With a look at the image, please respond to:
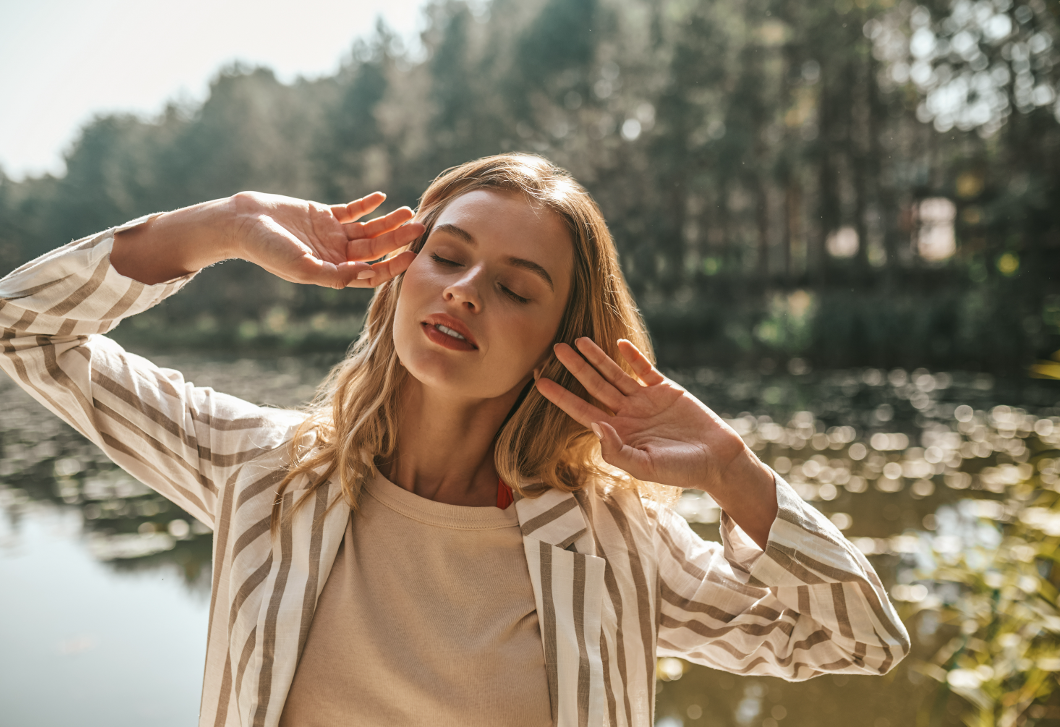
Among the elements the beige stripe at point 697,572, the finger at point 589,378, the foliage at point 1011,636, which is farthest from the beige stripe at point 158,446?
the foliage at point 1011,636

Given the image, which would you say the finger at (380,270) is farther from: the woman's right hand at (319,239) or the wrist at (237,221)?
the wrist at (237,221)

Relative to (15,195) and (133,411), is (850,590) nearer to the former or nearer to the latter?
(133,411)

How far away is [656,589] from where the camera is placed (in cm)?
104

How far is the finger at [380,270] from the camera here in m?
1.00

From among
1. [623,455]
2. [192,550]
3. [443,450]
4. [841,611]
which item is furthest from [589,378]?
[192,550]

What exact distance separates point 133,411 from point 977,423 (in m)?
6.84

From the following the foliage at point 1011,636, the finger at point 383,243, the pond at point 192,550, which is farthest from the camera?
the pond at point 192,550

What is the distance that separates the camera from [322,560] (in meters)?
0.94

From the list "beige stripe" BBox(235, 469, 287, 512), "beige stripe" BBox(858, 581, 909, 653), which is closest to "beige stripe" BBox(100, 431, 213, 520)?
"beige stripe" BBox(235, 469, 287, 512)

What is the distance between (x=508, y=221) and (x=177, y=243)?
48 cm

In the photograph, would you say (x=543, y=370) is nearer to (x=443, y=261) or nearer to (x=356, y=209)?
(x=443, y=261)

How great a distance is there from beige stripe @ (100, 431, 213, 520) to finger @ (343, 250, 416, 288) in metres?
0.39

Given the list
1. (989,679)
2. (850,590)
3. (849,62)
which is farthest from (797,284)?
(850,590)

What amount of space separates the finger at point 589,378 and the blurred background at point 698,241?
1.43m
